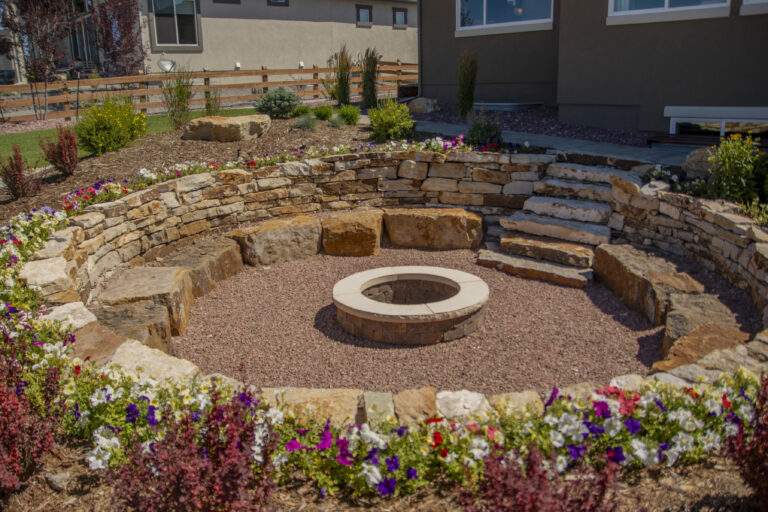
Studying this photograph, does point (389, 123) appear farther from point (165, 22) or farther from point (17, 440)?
point (165, 22)

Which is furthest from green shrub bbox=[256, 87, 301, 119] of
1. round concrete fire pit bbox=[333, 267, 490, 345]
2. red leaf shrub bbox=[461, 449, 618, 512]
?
red leaf shrub bbox=[461, 449, 618, 512]

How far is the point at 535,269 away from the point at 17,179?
223 inches

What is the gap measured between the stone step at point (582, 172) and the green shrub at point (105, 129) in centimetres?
552

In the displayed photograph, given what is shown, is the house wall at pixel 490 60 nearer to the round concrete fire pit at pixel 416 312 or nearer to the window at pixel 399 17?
the round concrete fire pit at pixel 416 312

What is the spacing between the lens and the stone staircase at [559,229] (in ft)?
21.5

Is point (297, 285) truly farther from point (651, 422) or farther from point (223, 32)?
point (223, 32)

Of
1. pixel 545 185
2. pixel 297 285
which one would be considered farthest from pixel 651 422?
pixel 545 185

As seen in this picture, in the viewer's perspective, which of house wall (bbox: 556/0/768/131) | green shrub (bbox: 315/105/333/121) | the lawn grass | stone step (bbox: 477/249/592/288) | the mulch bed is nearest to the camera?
stone step (bbox: 477/249/592/288)

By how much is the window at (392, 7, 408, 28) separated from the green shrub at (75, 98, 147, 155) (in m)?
17.1

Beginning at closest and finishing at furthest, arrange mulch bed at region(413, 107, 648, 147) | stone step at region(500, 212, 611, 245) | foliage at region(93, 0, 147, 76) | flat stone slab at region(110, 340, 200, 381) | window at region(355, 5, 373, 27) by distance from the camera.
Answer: flat stone slab at region(110, 340, 200, 381) < stone step at region(500, 212, 611, 245) < mulch bed at region(413, 107, 648, 147) < foliage at region(93, 0, 147, 76) < window at region(355, 5, 373, 27)

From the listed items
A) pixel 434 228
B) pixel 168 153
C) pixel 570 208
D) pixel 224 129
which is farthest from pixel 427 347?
pixel 224 129

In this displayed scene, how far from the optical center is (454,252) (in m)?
7.46

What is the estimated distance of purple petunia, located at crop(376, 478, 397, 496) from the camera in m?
2.62

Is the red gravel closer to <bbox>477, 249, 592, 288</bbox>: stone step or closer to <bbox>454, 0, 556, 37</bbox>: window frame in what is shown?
<bbox>477, 249, 592, 288</bbox>: stone step
